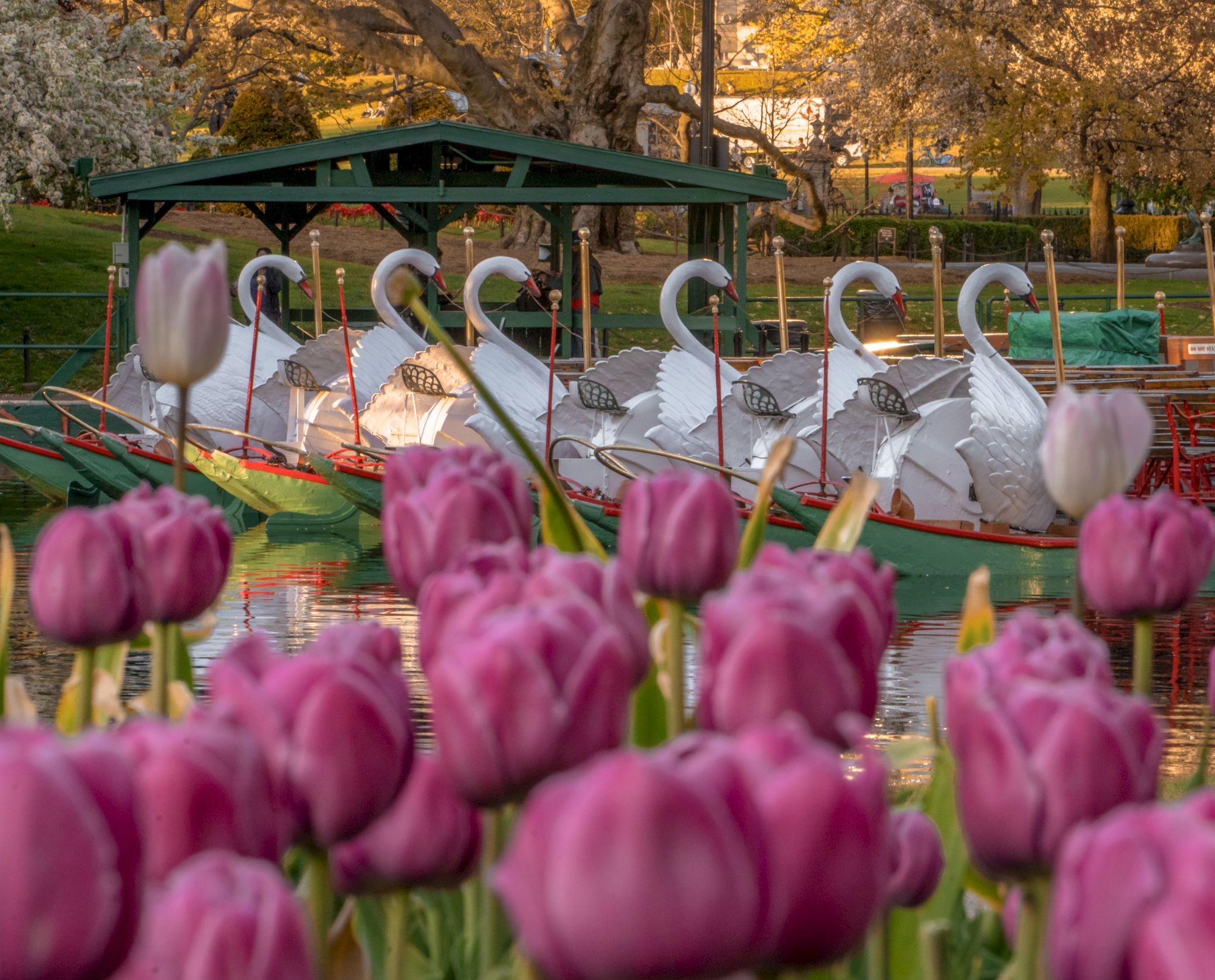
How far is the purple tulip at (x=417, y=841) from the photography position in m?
1.02

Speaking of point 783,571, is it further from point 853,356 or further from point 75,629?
point 853,356

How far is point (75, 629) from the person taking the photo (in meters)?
1.30

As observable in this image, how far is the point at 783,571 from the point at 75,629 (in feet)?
1.88

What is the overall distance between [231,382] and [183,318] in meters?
13.8

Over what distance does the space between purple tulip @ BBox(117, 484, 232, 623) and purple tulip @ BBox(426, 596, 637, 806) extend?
0.52 meters

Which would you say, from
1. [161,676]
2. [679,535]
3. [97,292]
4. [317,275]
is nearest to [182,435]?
[161,676]

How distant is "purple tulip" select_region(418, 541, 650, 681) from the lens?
3.41 ft

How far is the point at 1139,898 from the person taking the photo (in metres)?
0.65

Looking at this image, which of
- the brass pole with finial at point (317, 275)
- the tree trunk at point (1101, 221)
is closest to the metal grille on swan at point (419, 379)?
the brass pole with finial at point (317, 275)

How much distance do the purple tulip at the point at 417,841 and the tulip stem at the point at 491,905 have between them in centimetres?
3

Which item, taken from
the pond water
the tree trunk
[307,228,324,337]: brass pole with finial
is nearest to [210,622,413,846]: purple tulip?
the pond water

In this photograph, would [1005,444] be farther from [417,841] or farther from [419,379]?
[417,841]

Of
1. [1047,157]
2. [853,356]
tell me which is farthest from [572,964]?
[1047,157]

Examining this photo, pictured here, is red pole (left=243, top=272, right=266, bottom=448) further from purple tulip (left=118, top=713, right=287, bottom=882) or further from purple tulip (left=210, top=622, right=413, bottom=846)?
purple tulip (left=118, top=713, right=287, bottom=882)
